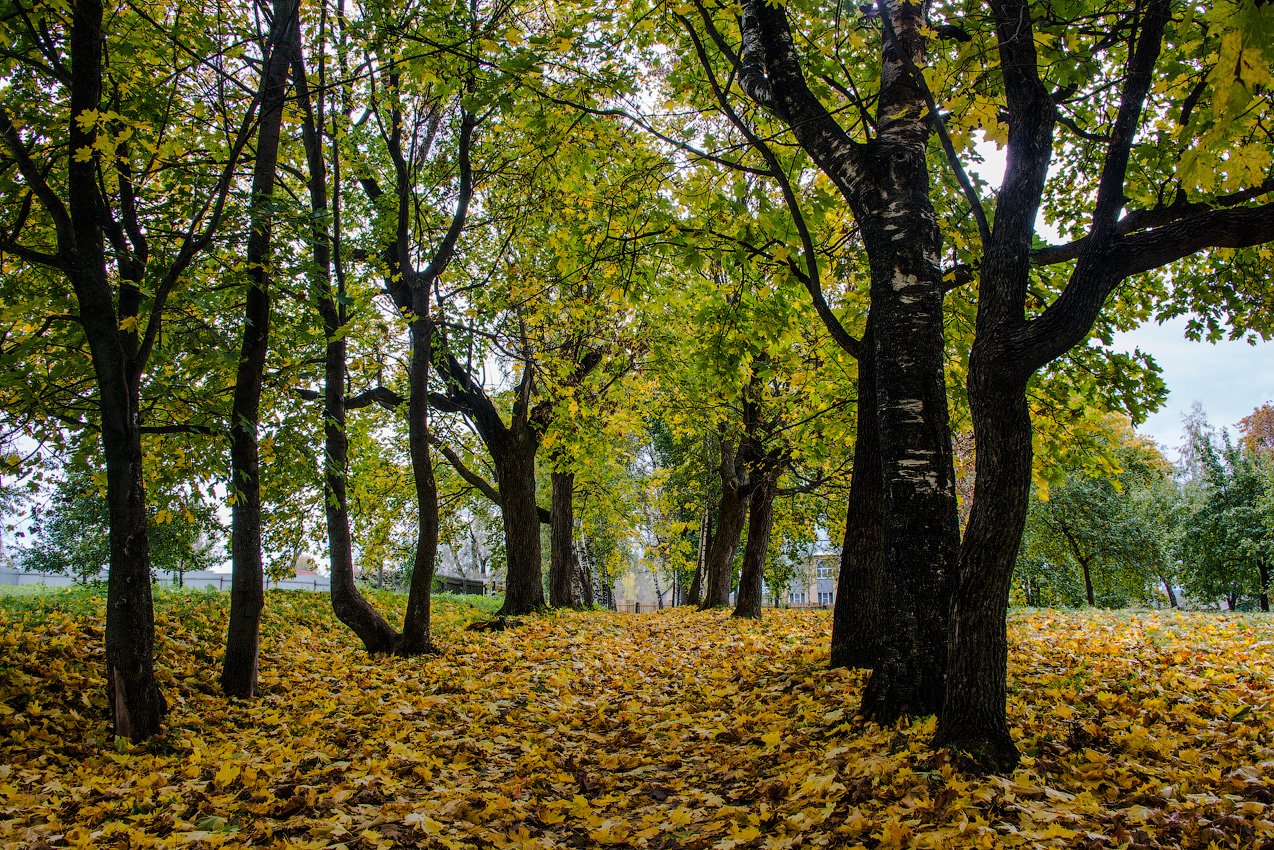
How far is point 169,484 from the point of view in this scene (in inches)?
289

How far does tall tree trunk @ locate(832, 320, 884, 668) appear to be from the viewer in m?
6.26

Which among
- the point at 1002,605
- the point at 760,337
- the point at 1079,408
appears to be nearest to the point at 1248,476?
the point at 1079,408

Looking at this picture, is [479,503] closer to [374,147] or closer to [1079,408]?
[374,147]

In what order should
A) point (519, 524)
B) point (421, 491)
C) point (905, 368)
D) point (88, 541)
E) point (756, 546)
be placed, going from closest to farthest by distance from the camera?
point (905, 368)
point (421, 491)
point (519, 524)
point (756, 546)
point (88, 541)

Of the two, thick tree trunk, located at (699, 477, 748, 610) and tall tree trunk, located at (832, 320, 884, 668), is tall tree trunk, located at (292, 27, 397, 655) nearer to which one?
tall tree trunk, located at (832, 320, 884, 668)

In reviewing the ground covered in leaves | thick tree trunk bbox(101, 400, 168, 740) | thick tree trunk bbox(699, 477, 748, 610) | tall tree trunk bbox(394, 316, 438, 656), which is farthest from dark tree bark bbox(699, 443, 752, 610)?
thick tree trunk bbox(101, 400, 168, 740)

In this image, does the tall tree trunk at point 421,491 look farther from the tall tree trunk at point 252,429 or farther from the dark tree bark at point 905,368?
the dark tree bark at point 905,368

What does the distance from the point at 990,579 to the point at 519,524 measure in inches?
425

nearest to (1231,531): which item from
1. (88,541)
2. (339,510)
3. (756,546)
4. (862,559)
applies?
(756,546)

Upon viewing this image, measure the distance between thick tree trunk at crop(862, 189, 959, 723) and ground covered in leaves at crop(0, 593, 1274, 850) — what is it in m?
0.41

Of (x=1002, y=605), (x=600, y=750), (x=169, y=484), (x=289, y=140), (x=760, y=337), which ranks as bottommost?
(x=600, y=750)

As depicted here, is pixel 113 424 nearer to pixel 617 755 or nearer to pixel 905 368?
pixel 617 755

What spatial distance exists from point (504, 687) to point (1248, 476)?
3238 cm

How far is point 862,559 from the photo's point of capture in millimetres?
6465
